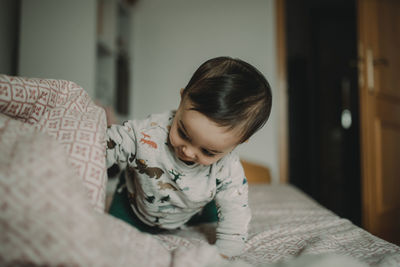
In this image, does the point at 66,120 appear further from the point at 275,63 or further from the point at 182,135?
the point at 275,63

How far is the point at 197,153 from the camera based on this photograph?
622 millimetres

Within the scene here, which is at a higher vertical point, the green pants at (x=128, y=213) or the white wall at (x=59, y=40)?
the white wall at (x=59, y=40)

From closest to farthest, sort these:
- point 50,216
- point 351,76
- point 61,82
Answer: point 50,216 → point 61,82 → point 351,76

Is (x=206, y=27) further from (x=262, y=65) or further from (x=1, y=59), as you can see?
(x=1, y=59)

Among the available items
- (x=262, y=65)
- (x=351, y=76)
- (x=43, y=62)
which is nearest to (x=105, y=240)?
(x=43, y=62)

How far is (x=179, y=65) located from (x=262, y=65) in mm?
720

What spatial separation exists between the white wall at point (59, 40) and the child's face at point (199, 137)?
1.14 metres

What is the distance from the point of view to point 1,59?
1.54 meters

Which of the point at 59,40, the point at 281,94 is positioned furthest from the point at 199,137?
the point at 281,94

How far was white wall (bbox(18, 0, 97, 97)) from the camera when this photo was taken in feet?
5.12

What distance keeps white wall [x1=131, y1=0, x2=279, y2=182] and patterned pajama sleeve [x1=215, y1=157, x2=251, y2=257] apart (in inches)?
70.1

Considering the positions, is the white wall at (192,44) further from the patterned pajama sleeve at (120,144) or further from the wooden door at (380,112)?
the patterned pajama sleeve at (120,144)

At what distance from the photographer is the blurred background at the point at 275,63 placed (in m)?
1.62

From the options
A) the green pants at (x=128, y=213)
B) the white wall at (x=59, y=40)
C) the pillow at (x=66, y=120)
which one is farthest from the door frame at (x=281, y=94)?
the pillow at (x=66, y=120)
